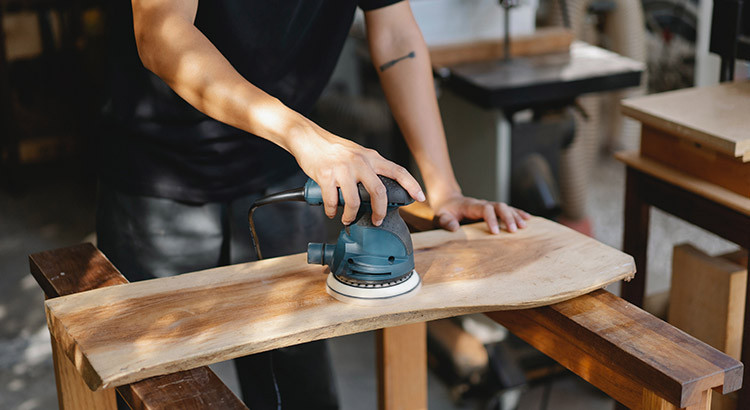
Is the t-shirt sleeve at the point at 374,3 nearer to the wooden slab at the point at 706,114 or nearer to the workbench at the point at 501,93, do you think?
the wooden slab at the point at 706,114

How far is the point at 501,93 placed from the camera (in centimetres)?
257

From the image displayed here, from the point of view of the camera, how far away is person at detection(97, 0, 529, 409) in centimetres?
148

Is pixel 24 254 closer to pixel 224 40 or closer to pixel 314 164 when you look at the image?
pixel 224 40

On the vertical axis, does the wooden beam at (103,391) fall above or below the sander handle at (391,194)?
below

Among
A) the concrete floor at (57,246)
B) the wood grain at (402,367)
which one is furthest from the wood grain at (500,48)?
the wood grain at (402,367)

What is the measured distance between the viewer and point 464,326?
8.76 ft

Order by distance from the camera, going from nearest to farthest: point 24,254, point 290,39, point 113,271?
point 113,271, point 290,39, point 24,254

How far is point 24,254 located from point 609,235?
106 inches

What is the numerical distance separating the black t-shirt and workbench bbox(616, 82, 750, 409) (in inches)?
27.0

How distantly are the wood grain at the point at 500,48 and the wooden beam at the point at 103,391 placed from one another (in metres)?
1.71

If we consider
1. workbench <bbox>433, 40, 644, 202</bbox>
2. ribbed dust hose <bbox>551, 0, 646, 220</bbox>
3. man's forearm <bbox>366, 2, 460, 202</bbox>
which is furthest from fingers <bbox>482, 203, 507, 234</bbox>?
ribbed dust hose <bbox>551, 0, 646, 220</bbox>

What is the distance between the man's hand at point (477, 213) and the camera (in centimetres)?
146

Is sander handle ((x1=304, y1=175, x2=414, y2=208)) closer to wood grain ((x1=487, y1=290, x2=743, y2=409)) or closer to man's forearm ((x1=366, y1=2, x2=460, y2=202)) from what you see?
wood grain ((x1=487, y1=290, x2=743, y2=409))

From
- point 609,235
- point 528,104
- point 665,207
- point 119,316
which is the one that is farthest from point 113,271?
point 609,235
